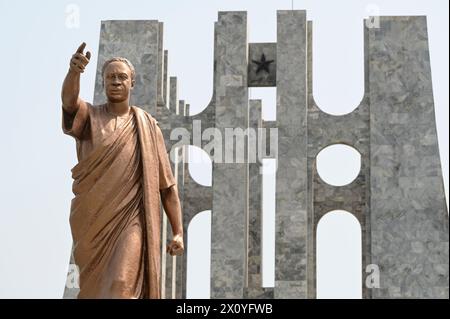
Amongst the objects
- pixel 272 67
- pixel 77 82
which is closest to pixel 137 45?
pixel 272 67

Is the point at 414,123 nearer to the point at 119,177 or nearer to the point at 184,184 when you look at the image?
the point at 184,184

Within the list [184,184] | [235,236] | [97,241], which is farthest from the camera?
[184,184]

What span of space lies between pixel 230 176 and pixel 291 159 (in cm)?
139

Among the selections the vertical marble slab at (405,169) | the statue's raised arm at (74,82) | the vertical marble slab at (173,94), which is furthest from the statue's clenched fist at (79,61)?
the vertical marble slab at (173,94)

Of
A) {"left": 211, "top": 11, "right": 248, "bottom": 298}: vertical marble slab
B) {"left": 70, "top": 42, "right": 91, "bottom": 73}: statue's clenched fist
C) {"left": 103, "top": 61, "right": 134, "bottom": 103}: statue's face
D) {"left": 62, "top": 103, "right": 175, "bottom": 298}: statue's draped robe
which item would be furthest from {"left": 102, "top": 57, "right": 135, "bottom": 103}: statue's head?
{"left": 211, "top": 11, "right": 248, "bottom": 298}: vertical marble slab

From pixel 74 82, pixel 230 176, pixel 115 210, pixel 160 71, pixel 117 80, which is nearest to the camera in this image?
pixel 115 210

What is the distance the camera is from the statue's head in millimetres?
9305

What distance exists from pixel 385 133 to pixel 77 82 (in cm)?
1739

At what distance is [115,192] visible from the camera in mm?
8898

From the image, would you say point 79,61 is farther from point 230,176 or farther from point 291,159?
point 291,159

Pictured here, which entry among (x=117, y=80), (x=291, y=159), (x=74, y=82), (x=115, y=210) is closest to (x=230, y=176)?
(x=291, y=159)

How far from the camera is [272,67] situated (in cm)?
2650

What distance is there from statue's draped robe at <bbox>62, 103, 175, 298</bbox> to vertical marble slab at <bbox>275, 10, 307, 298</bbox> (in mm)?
15960

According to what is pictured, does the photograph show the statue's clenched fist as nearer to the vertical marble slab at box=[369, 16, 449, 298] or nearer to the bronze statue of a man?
the bronze statue of a man
